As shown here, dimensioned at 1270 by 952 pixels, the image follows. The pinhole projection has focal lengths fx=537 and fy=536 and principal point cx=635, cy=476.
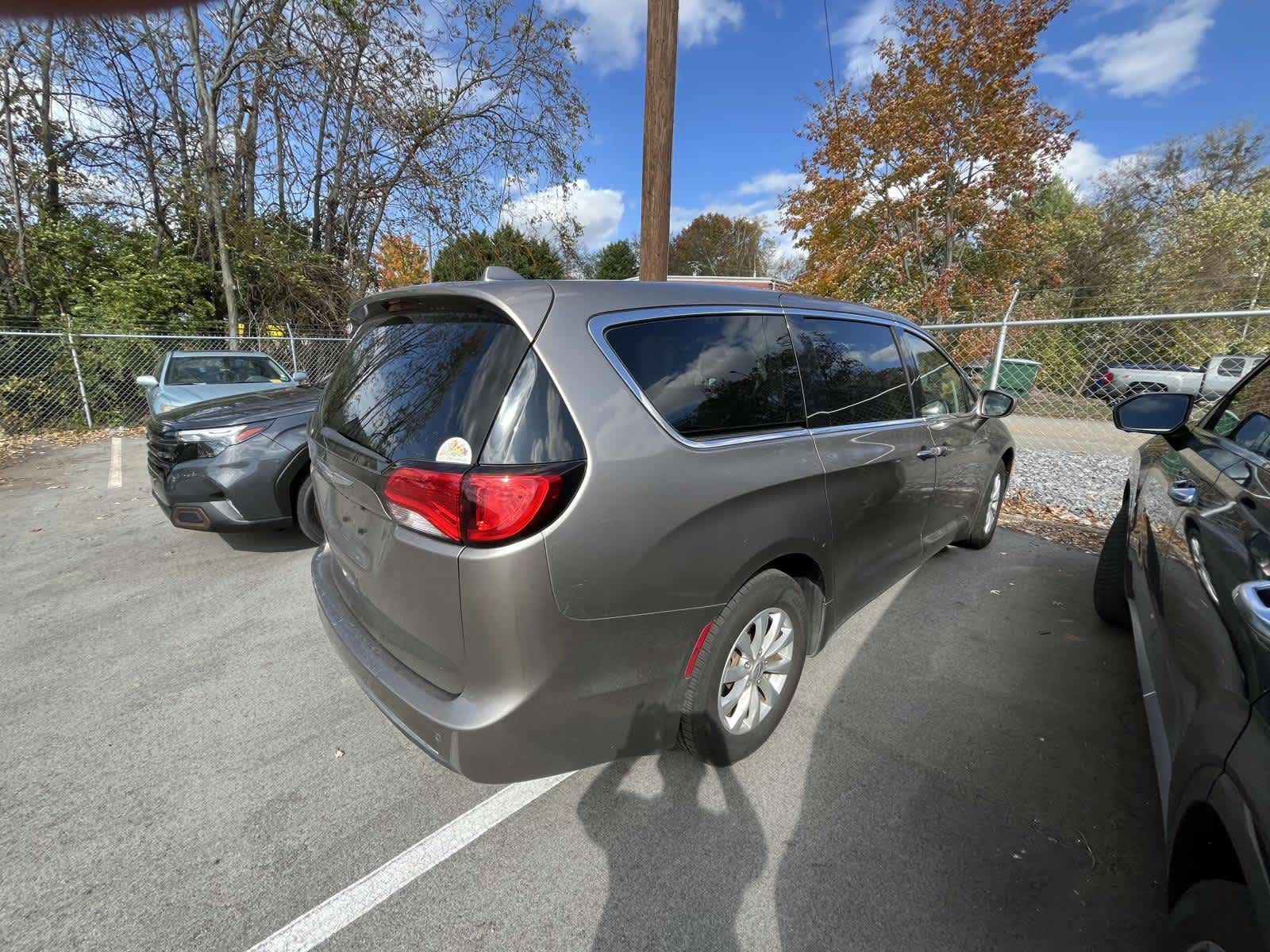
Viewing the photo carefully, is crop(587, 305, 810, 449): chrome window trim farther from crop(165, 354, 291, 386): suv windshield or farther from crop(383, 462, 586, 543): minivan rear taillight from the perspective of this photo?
crop(165, 354, 291, 386): suv windshield

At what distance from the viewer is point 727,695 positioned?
6.64ft

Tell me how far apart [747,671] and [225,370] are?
7875 millimetres

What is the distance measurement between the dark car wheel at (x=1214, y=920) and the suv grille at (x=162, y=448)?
4.92 m

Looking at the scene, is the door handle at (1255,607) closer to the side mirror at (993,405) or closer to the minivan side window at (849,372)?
the minivan side window at (849,372)

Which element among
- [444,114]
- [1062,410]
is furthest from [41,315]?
[1062,410]

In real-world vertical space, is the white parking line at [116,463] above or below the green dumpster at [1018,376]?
below

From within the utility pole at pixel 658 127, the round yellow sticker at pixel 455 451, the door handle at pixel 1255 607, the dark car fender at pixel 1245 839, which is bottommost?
the dark car fender at pixel 1245 839

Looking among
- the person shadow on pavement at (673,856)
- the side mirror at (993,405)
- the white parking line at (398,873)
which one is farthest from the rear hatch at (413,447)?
the side mirror at (993,405)

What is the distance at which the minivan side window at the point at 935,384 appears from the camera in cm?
308

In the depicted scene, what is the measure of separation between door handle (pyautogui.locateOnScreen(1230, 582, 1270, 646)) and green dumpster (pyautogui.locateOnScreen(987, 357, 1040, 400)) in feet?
21.5

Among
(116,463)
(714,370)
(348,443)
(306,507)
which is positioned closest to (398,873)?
(348,443)

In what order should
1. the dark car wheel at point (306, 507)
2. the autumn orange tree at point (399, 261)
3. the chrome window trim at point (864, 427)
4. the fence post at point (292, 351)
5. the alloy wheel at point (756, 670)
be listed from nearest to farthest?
the alloy wheel at point (756, 670) → the chrome window trim at point (864, 427) → the dark car wheel at point (306, 507) → the fence post at point (292, 351) → the autumn orange tree at point (399, 261)

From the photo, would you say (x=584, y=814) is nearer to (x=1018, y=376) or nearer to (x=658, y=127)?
(x=658, y=127)

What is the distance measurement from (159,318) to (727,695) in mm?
13285
